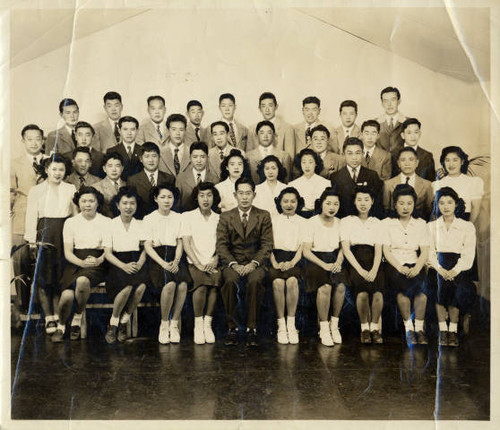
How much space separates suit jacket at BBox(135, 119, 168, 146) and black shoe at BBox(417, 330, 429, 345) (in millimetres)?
1246

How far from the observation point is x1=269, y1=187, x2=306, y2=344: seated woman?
211 centimetres

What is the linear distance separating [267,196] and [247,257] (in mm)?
251

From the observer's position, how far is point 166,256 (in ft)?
6.98

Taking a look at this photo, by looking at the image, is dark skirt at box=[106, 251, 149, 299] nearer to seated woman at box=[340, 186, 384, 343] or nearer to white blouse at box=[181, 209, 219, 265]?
white blouse at box=[181, 209, 219, 265]

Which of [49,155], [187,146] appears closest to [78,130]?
[49,155]

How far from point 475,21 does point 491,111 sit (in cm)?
35

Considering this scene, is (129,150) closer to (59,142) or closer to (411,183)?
(59,142)

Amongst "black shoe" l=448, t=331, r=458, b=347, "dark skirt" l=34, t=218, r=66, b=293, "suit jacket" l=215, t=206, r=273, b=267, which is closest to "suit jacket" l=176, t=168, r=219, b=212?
"suit jacket" l=215, t=206, r=273, b=267

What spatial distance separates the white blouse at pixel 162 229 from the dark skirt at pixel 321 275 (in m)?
0.53

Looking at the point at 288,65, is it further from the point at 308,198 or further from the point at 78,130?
the point at 78,130

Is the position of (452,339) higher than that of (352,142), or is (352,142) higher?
(352,142)

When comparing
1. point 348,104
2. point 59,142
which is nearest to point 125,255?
point 59,142

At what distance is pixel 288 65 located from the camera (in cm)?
209

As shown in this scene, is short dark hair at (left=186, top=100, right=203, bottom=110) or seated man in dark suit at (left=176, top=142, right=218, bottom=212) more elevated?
short dark hair at (left=186, top=100, right=203, bottom=110)
